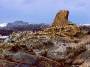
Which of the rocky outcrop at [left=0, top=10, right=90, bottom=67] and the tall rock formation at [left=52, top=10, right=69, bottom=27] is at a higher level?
the tall rock formation at [left=52, top=10, right=69, bottom=27]

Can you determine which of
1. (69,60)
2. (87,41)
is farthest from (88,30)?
(69,60)

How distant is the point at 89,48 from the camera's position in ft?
53.5

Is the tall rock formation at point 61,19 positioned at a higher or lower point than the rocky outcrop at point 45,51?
higher

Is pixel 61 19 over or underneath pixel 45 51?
over

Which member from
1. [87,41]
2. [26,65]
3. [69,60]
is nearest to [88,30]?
[87,41]

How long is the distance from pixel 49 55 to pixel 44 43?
53 centimetres

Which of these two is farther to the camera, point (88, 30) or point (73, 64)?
point (88, 30)

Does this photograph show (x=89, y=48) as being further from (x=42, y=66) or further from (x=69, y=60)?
(x=42, y=66)

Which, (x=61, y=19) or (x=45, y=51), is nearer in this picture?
(x=45, y=51)

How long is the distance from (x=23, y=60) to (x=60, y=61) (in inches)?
57.9

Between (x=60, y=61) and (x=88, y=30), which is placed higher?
(x=88, y=30)

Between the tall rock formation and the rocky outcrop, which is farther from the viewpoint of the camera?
the tall rock formation

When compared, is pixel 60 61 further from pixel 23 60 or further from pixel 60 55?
pixel 23 60

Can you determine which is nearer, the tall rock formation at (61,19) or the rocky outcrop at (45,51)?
the rocky outcrop at (45,51)
